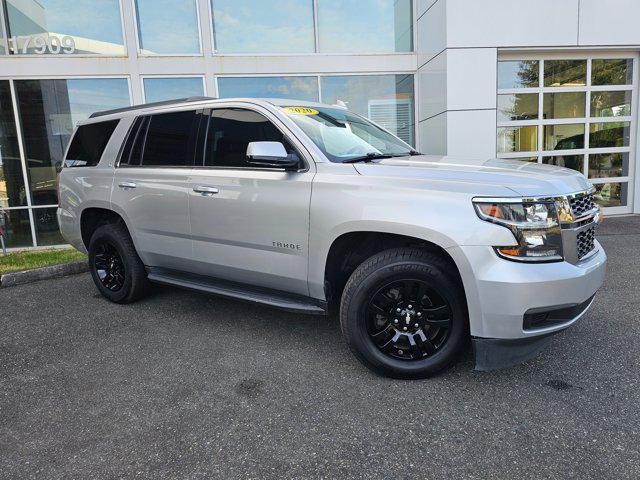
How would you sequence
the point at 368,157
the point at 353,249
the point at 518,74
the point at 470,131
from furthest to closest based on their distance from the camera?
the point at 518,74
the point at 470,131
the point at 368,157
the point at 353,249

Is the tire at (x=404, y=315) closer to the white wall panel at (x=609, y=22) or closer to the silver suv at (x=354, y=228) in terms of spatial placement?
the silver suv at (x=354, y=228)

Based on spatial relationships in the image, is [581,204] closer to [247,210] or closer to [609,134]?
[247,210]

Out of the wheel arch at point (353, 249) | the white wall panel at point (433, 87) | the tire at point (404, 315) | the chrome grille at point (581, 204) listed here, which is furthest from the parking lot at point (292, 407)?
the white wall panel at point (433, 87)

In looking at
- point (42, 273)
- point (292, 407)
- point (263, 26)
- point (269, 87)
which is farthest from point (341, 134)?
point (263, 26)

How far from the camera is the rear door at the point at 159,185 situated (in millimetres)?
4145

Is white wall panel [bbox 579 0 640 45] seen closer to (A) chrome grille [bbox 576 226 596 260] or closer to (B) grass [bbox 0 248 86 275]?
(A) chrome grille [bbox 576 226 596 260]

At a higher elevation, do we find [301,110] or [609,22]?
[609,22]

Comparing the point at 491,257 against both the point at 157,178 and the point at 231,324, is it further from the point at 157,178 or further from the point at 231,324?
the point at 157,178

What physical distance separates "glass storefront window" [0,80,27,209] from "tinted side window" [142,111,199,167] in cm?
646

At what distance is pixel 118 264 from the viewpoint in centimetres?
495

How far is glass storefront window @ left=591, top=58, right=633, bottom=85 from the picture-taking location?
9469 millimetres

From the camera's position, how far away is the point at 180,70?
366 inches

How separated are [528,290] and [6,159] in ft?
33.4

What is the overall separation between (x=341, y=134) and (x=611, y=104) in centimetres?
851
